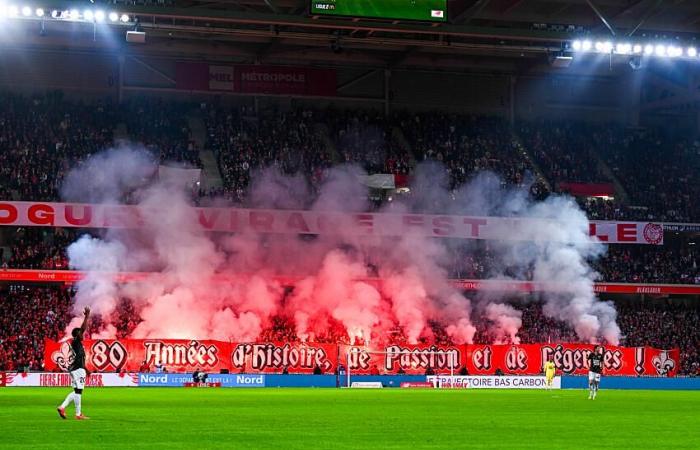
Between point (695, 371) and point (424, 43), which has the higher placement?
point (424, 43)

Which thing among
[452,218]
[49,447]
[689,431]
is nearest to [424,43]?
[452,218]

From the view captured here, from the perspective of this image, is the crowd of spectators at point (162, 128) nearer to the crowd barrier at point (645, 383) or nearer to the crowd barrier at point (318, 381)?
the crowd barrier at point (318, 381)

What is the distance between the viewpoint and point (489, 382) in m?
46.1

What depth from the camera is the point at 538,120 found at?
64.0 m

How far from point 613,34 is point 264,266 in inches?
833

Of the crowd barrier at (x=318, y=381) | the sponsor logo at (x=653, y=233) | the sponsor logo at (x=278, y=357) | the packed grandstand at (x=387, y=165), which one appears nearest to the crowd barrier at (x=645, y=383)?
the crowd barrier at (x=318, y=381)

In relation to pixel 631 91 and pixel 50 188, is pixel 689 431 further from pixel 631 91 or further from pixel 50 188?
pixel 631 91

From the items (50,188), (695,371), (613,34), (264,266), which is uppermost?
(613,34)

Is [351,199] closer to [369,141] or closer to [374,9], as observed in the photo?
[369,141]

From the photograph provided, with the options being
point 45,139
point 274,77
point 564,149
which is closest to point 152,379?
point 45,139

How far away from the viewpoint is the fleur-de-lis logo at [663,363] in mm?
49312

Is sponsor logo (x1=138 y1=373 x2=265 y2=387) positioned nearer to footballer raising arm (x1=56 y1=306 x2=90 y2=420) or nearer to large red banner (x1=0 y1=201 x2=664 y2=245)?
large red banner (x1=0 y1=201 x2=664 y2=245)

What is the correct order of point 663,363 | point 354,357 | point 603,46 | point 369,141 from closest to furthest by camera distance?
point 603,46 < point 354,357 < point 663,363 < point 369,141

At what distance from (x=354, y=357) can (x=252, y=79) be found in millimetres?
Result: 20097
